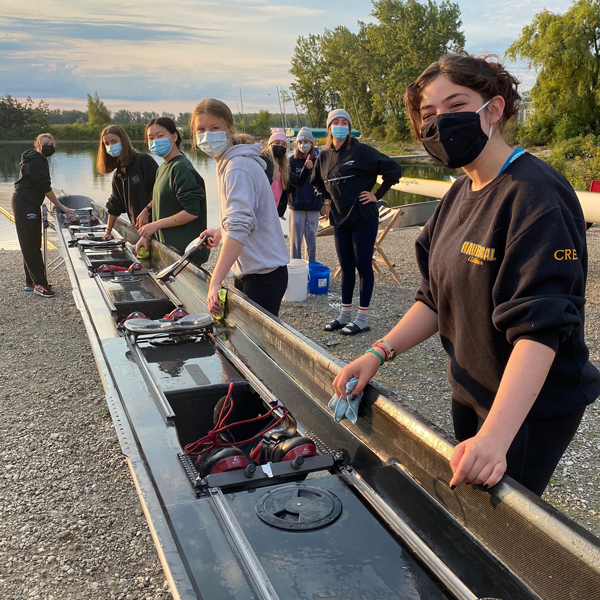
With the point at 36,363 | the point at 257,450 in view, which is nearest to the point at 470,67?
the point at 257,450

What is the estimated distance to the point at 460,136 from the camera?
1539 mm

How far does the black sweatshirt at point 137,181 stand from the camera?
221 inches

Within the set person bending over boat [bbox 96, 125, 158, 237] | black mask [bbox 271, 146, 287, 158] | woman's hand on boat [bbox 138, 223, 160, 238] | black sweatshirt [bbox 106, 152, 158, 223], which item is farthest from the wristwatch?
black mask [bbox 271, 146, 287, 158]

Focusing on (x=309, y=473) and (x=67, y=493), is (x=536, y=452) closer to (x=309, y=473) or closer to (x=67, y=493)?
(x=309, y=473)

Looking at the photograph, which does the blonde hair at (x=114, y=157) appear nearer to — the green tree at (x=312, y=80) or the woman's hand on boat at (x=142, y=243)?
the woman's hand on boat at (x=142, y=243)

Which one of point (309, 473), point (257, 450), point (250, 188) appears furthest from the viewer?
point (250, 188)

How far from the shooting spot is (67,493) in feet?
10.4

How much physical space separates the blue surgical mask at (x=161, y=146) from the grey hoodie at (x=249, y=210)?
1.60m

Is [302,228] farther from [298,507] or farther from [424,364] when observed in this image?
[298,507]

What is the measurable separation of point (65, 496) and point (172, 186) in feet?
8.27

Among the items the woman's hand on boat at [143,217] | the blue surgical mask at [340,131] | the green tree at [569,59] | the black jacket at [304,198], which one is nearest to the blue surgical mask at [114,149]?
the woman's hand on boat at [143,217]

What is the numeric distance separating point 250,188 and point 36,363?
11.8ft

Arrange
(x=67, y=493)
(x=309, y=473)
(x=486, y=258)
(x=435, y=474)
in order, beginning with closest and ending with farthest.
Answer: (x=486, y=258) → (x=435, y=474) → (x=309, y=473) → (x=67, y=493)

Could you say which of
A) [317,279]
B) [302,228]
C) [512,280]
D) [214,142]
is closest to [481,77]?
[512,280]
